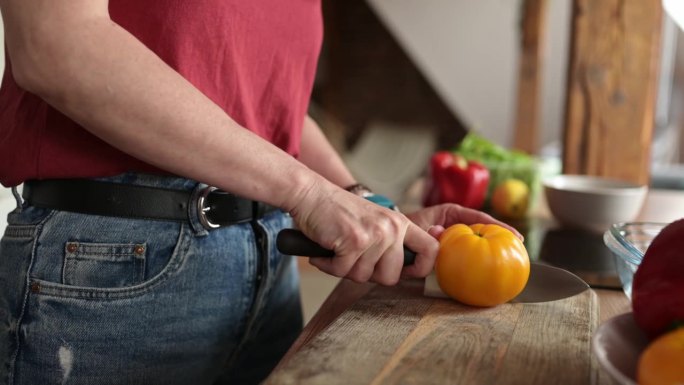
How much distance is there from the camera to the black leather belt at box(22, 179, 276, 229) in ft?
2.74

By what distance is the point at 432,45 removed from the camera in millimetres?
4754

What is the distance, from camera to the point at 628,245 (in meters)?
0.88

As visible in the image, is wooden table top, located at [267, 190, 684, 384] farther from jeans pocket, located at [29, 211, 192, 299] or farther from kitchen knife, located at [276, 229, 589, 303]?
jeans pocket, located at [29, 211, 192, 299]

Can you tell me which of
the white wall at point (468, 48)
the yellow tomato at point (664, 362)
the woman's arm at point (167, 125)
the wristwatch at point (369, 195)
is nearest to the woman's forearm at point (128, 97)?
the woman's arm at point (167, 125)

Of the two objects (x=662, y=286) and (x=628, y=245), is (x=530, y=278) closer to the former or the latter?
(x=628, y=245)

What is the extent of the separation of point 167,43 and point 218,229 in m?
0.24

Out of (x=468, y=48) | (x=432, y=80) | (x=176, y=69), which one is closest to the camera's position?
(x=176, y=69)

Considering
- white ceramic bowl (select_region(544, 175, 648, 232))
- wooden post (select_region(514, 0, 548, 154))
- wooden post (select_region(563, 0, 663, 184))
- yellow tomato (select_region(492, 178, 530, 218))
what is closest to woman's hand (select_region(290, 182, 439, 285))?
white ceramic bowl (select_region(544, 175, 648, 232))

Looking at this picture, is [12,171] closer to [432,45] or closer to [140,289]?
[140,289]

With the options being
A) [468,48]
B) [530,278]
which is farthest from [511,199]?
[468,48]

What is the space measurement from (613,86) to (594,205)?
482mm

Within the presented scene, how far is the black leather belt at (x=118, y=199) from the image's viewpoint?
2.74 feet

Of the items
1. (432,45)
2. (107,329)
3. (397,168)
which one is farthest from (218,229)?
(397,168)

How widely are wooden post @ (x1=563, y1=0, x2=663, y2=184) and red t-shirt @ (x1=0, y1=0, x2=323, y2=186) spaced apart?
1071 millimetres
